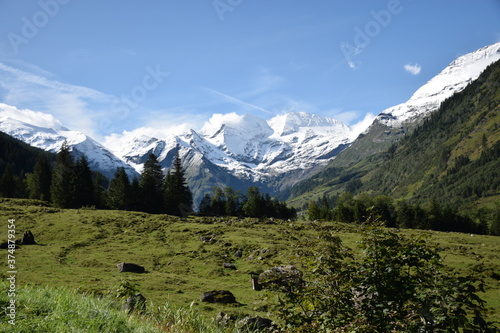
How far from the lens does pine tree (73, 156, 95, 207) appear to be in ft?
251

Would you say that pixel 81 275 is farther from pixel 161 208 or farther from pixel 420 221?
pixel 420 221

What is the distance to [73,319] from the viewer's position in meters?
6.39

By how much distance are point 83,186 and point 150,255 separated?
4930cm

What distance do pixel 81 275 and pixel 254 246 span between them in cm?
2198

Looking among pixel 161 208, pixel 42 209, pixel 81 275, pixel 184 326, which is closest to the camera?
pixel 184 326

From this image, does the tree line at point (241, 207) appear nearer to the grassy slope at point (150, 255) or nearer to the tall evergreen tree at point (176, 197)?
the tall evergreen tree at point (176, 197)

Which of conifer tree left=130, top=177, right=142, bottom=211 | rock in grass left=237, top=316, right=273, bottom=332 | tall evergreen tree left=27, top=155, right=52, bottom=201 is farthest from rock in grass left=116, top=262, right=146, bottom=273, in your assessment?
tall evergreen tree left=27, top=155, right=52, bottom=201

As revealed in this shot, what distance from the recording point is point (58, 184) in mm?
74562

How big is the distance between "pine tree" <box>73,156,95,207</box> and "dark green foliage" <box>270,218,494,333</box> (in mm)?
81460

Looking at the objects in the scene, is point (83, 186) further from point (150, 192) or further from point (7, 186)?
point (7, 186)

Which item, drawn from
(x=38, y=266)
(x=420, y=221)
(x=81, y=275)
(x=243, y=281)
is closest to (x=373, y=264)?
(x=243, y=281)

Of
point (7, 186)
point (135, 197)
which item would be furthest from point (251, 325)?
point (7, 186)

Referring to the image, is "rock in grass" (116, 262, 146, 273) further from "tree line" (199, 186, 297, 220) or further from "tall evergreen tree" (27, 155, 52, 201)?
"tree line" (199, 186, 297, 220)

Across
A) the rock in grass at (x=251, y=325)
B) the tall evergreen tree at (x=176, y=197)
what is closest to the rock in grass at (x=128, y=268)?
the rock in grass at (x=251, y=325)
